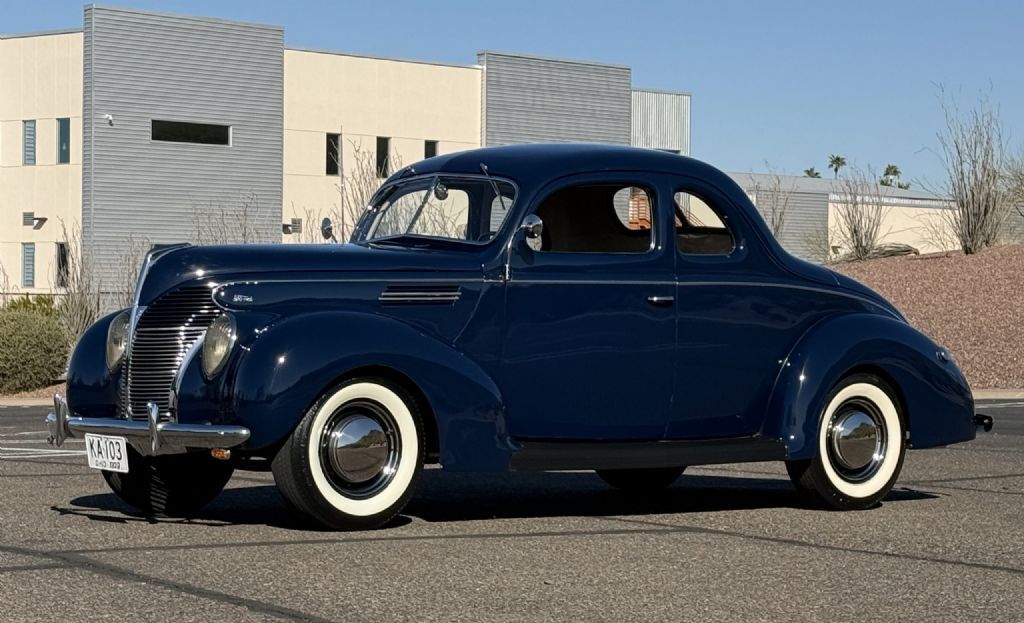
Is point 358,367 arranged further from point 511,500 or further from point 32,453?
point 32,453

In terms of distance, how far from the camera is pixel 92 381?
357 inches

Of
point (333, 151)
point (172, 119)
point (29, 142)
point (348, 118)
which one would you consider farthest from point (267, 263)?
point (333, 151)

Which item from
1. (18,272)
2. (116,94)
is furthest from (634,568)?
(18,272)

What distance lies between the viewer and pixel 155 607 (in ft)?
20.3

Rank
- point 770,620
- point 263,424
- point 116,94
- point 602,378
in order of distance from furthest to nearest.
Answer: point 116,94
point 602,378
point 263,424
point 770,620

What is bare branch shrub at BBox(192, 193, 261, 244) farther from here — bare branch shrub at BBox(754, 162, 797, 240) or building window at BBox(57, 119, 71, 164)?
bare branch shrub at BBox(754, 162, 797, 240)

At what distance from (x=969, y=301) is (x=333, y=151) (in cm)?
2398

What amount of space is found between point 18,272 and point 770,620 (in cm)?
4501

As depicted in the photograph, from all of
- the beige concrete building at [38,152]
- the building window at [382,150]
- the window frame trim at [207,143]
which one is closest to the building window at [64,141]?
the beige concrete building at [38,152]

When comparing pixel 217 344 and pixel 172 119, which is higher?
pixel 172 119

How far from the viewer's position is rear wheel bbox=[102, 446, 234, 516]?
9016mm

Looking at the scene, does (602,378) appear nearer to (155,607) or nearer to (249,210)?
(155,607)

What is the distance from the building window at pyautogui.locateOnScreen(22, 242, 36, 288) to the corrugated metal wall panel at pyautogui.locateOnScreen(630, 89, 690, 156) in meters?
19.9

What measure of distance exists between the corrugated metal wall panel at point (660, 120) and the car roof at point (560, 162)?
46.8m
